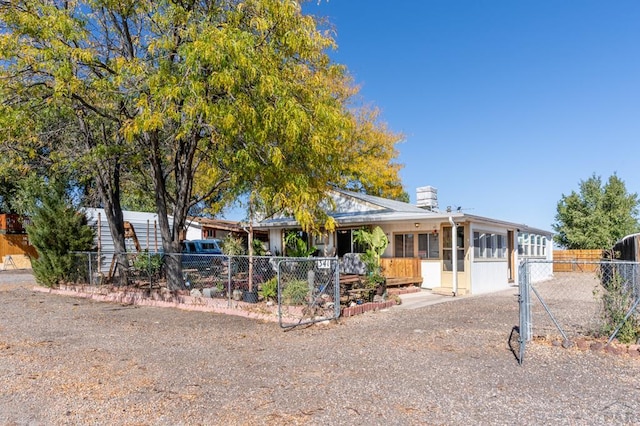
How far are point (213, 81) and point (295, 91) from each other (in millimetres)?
2315

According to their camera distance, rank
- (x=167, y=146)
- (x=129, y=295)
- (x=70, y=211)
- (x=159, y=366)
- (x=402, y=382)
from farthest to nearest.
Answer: (x=70, y=211) < (x=167, y=146) < (x=129, y=295) < (x=159, y=366) < (x=402, y=382)

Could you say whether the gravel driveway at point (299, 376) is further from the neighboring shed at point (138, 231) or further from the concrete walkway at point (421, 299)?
the neighboring shed at point (138, 231)

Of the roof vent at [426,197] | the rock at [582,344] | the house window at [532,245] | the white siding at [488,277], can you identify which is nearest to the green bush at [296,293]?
the rock at [582,344]

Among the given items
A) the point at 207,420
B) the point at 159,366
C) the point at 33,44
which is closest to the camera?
the point at 207,420

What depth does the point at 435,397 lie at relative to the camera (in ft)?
16.7

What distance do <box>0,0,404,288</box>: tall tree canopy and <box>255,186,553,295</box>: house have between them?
11.9 ft

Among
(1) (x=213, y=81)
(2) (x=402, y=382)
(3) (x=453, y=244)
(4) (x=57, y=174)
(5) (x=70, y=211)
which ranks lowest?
(2) (x=402, y=382)

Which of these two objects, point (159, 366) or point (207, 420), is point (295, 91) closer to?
point (159, 366)

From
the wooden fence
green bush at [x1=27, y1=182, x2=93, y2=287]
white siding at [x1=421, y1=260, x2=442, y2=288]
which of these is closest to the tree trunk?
green bush at [x1=27, y1=182, x2=93, y2=287]

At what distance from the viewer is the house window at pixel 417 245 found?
51.2ft

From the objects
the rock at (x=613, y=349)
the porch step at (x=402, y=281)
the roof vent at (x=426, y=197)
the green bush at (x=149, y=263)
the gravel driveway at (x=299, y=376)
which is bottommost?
the gravel driveway at (x=299, y=376)

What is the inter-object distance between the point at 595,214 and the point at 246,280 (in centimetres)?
3472

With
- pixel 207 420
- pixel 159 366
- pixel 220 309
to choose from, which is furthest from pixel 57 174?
pixel 207 420

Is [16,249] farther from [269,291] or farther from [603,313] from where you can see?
[603,313]
